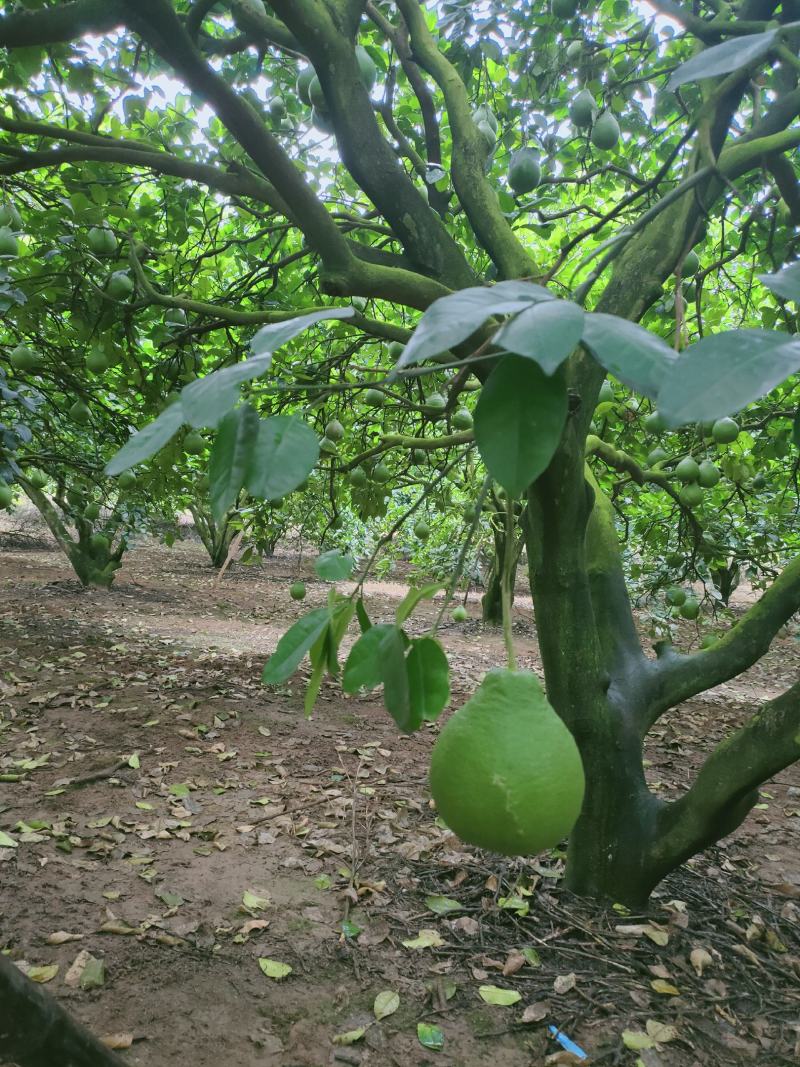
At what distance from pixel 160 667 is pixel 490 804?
6.74 metres

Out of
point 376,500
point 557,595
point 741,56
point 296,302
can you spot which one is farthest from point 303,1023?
point 296,302

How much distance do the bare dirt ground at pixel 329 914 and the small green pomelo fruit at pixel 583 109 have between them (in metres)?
3.05

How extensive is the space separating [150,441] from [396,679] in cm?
37

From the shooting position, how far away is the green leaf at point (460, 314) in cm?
52

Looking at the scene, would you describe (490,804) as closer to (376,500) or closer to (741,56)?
(741,56)

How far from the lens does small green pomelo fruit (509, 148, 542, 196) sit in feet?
Result: 7.91

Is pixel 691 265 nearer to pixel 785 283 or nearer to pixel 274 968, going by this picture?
pixel 785 283

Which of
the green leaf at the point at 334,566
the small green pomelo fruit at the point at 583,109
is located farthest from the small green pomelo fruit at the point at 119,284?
the green leaf at the point at 334,566

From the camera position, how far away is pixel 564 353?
53cm

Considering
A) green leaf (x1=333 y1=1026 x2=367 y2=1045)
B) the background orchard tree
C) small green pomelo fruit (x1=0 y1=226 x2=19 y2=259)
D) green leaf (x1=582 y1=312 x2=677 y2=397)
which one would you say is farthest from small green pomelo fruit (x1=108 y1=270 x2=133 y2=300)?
green leaf (x1=333 y1=1026 x2=367 y2=1045)

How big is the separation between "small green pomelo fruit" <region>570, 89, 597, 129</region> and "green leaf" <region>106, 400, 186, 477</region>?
261 centimetres

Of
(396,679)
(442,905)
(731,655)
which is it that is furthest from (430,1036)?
(396,679)

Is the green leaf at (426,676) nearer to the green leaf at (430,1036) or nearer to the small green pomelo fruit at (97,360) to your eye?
the green leaf at (430,1036)

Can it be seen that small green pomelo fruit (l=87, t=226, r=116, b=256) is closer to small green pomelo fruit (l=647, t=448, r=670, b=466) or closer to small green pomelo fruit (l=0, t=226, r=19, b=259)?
small green pomelo fruit (l=0, t=226, r=19, b=259)
